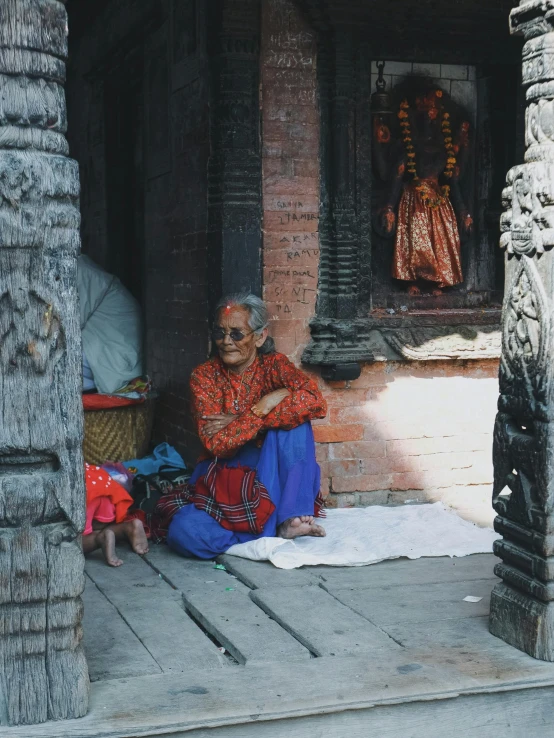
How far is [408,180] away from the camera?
20.7ft

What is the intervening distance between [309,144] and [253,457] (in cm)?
194

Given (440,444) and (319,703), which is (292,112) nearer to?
(440,444)

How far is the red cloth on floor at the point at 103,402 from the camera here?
6.67 m

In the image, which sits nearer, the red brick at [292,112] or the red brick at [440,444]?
the red brick at [292,112]

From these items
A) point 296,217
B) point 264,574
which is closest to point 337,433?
point 296,217

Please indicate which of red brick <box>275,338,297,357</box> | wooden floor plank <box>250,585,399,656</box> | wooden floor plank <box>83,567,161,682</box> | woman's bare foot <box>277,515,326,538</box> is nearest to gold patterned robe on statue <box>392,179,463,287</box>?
red brick <box>275,338,297,357</box>

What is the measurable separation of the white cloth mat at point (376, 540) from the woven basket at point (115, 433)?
1705 millimetres

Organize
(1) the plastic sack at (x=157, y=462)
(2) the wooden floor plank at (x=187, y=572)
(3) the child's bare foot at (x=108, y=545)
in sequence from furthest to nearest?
1. (1) the plastic sack at (x=157, y=462)
2. (3) the child's bare foot at (x=108, y=545)
3. (2) the wooden floor plank at (x=187, y=572)

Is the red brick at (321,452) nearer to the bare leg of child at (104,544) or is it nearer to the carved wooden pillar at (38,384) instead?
the bare leg of child at (104,544)

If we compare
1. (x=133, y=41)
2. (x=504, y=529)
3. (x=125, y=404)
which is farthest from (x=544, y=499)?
(x=133, y=41)

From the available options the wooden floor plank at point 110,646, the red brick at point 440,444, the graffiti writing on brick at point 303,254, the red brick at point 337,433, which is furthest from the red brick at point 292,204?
the wooden floor plank at point 110,646

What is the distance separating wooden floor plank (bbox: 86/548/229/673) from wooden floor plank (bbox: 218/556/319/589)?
365 millimetres

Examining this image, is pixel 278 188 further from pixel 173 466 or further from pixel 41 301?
pixel 41 301

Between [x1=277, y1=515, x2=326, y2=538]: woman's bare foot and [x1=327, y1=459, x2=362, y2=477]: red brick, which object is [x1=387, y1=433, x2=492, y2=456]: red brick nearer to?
[x1=327, y1=459, x2=362, y2=477]: red brick
